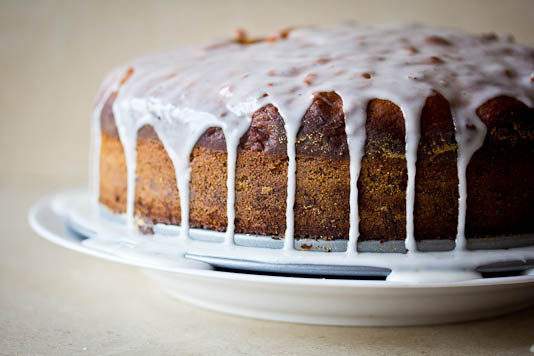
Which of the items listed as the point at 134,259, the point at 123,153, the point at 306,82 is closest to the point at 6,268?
the point at 123,153

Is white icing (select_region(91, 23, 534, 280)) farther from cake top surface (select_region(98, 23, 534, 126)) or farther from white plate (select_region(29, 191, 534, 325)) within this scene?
white plate (select_region(29, 191, 534, 325))

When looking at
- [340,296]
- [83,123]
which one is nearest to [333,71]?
[340,296]

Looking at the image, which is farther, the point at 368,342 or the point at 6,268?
the point at 6,268

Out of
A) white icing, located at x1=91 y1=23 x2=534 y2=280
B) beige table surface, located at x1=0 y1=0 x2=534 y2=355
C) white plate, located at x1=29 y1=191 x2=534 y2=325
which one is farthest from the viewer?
beige table surface, located at x1=0 y1=0 x2=534 y2=355

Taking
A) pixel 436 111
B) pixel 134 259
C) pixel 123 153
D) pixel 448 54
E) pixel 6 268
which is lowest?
pixel 6 268

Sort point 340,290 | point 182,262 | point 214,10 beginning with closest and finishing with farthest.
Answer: point 340,290 → point 182,262 → point 214,10

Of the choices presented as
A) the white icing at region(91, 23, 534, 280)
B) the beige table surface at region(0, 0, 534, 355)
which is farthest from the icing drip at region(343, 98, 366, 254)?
the beige table surface at region(0, 0, 534, 355)

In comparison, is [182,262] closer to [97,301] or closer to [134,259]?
[134,259]
